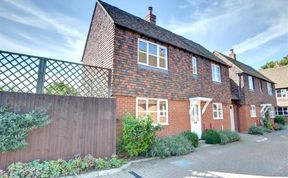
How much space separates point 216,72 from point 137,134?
36.8 feet

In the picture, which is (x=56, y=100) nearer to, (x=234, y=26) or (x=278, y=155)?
(x=278, y=155)

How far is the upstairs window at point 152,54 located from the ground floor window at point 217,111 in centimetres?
675

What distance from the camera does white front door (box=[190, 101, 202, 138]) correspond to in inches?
462

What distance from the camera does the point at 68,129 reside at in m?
6.23

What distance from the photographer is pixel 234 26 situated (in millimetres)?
12586

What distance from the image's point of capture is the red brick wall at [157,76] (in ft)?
27.6

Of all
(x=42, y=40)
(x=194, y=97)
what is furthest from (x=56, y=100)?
(x=194, y=97)

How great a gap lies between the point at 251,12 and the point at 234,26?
1.53 metres

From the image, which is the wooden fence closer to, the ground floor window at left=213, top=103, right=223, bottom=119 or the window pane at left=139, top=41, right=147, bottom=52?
the window pane at left=139, top=41, right=147, bottom=52

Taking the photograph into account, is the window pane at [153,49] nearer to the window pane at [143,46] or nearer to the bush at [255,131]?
the window pane at [143,46]

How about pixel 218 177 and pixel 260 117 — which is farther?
pixel 260 117

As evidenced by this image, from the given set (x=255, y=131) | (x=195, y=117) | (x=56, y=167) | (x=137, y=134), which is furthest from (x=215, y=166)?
(x=255, y=131)

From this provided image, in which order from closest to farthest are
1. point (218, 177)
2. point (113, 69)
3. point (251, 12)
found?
1. point (218, 177)
2. point (113, 69)
3. point (251, 12)

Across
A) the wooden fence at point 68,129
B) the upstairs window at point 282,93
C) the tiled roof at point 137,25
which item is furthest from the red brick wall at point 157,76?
the upstairs window at point 282,93
